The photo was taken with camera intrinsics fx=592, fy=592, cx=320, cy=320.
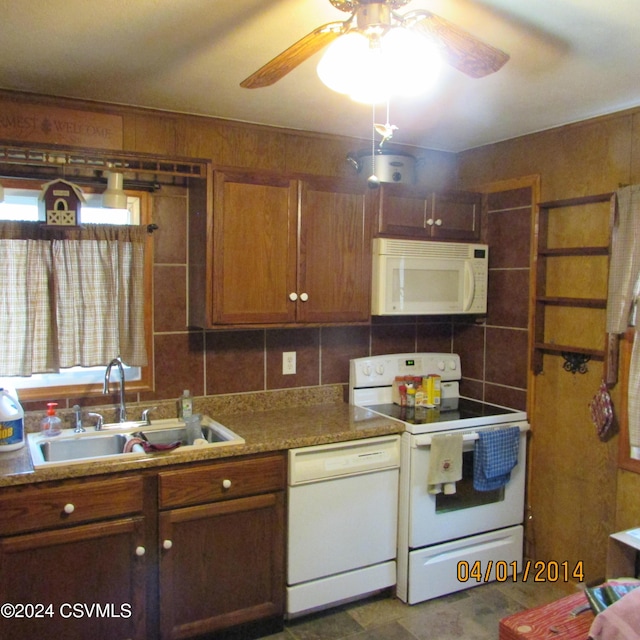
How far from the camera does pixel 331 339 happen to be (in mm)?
3191

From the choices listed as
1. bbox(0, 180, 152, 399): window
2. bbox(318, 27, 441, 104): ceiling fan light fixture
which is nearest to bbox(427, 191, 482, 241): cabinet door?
bbox(0, 180, 152, 399): window

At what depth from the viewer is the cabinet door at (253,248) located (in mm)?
2604

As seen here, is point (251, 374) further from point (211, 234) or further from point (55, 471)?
point (55, 471)

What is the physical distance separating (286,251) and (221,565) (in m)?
1.37

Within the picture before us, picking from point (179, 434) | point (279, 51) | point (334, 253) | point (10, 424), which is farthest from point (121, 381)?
point (279, 51)

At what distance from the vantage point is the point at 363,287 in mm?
2951

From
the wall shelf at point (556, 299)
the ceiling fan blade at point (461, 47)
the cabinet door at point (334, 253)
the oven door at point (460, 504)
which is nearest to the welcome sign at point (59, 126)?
the cabinet door at point (334, 253)

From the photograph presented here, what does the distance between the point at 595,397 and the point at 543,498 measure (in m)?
0.65

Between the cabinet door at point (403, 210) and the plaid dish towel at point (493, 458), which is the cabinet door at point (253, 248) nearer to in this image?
the cabinet door at point (403, 210)

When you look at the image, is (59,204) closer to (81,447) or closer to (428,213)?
(81,447)

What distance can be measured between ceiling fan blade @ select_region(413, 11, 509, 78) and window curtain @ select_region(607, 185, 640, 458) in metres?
1.27

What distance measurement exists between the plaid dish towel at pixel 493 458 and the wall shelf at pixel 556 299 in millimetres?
414

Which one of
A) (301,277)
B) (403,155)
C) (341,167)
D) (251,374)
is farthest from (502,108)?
(251,374)
